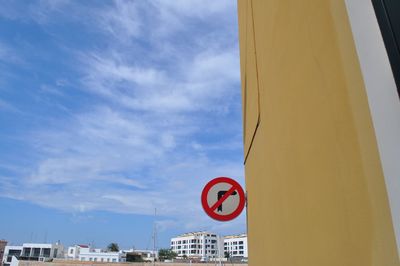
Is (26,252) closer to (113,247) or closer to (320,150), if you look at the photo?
(113,247)

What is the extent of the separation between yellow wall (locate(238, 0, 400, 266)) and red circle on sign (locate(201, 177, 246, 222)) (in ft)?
7.65

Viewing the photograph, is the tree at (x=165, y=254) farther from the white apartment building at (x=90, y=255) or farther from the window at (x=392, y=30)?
the window at (x=392, y=30)

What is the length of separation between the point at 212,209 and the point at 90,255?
70246mm

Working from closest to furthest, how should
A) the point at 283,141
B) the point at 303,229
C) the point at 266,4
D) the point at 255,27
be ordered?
the point at 303,229 < the point at 283,141 < the point at 266,4 < the point at 255,27

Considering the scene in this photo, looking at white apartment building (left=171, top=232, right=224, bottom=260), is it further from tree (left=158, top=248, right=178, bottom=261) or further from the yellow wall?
the yellow wall

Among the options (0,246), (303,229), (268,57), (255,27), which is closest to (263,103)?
(268,57)

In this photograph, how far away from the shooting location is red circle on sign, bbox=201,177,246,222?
488 centimetres

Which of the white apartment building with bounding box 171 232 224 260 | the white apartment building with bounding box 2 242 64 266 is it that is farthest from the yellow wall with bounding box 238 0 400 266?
the white apartment building with bounding box 171 232 224 260

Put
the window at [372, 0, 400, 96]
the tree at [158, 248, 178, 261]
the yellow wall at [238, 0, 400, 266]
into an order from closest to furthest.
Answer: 1. the window at [372, 0, 400, 96]
2. the yellow wall at [238, 0, 400, 266]
3. the tree at [158, 248, 178, 261]

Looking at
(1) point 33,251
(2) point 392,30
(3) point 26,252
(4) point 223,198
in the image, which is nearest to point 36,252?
(1) point 33,251

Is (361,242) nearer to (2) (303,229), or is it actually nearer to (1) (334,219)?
(1) (334,219)

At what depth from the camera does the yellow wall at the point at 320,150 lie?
38.6 inches

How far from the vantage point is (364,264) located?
98 cm

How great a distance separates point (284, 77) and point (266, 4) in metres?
0.94
